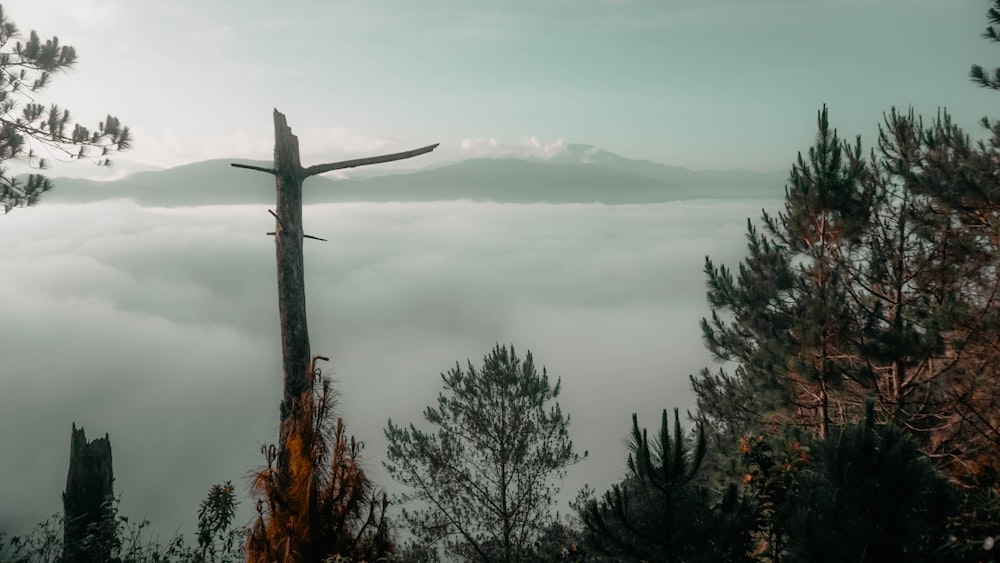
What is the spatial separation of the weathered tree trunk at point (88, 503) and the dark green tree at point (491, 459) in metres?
8.88

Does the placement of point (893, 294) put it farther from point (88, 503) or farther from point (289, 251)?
point (88, 503)

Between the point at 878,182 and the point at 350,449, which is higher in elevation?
the point at 878,182

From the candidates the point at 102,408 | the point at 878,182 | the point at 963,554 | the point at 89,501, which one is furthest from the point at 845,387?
the point at 102,408

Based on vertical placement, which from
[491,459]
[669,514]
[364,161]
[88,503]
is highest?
[364,161]

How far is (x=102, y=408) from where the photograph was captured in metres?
144

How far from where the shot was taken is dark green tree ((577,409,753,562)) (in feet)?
15.3

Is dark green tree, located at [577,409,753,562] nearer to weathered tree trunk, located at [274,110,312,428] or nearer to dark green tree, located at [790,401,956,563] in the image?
dark green tree, located at [790,401,956,563]

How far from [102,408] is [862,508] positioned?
163713mm

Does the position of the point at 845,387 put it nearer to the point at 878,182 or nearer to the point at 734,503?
the point at 878,182

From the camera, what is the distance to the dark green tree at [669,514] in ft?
15.3

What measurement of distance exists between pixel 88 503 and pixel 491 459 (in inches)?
389

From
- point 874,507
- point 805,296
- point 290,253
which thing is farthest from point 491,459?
point 874,507

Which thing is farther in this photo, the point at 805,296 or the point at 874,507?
the point at 805,296

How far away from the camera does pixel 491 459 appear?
17172 millimetres
